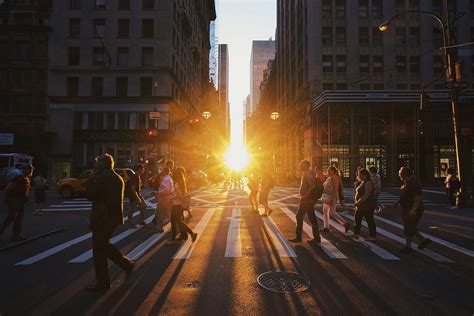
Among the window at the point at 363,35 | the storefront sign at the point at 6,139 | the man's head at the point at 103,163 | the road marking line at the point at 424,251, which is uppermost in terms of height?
the window at the point at 363,35

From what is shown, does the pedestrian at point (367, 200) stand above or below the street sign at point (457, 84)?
below

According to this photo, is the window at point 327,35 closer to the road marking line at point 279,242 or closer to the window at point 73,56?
the window at point 73,56

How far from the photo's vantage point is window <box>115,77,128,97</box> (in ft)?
124

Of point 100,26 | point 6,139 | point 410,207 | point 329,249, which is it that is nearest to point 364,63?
point 100,26

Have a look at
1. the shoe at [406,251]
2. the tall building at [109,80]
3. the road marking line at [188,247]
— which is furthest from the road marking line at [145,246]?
the tall building at [109,80]

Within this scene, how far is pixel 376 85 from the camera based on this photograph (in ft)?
126

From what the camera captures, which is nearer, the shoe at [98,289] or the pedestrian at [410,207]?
the shoe at [98,289]

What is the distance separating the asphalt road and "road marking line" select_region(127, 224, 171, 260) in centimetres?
3

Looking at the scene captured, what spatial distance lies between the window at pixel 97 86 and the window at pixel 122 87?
183cm

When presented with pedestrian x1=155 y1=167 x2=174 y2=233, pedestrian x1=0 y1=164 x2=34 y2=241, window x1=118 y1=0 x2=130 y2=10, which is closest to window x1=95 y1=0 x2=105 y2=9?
window x1=118 y1=0 x2=130 y2=10

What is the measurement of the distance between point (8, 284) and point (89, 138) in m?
35.1

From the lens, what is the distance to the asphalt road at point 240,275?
4.43m

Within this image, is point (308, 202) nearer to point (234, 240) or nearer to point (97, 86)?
point (234, 240)

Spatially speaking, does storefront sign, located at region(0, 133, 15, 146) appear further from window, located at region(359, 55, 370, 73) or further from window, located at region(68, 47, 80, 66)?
window, located at region(359, 55, 370, 73)
